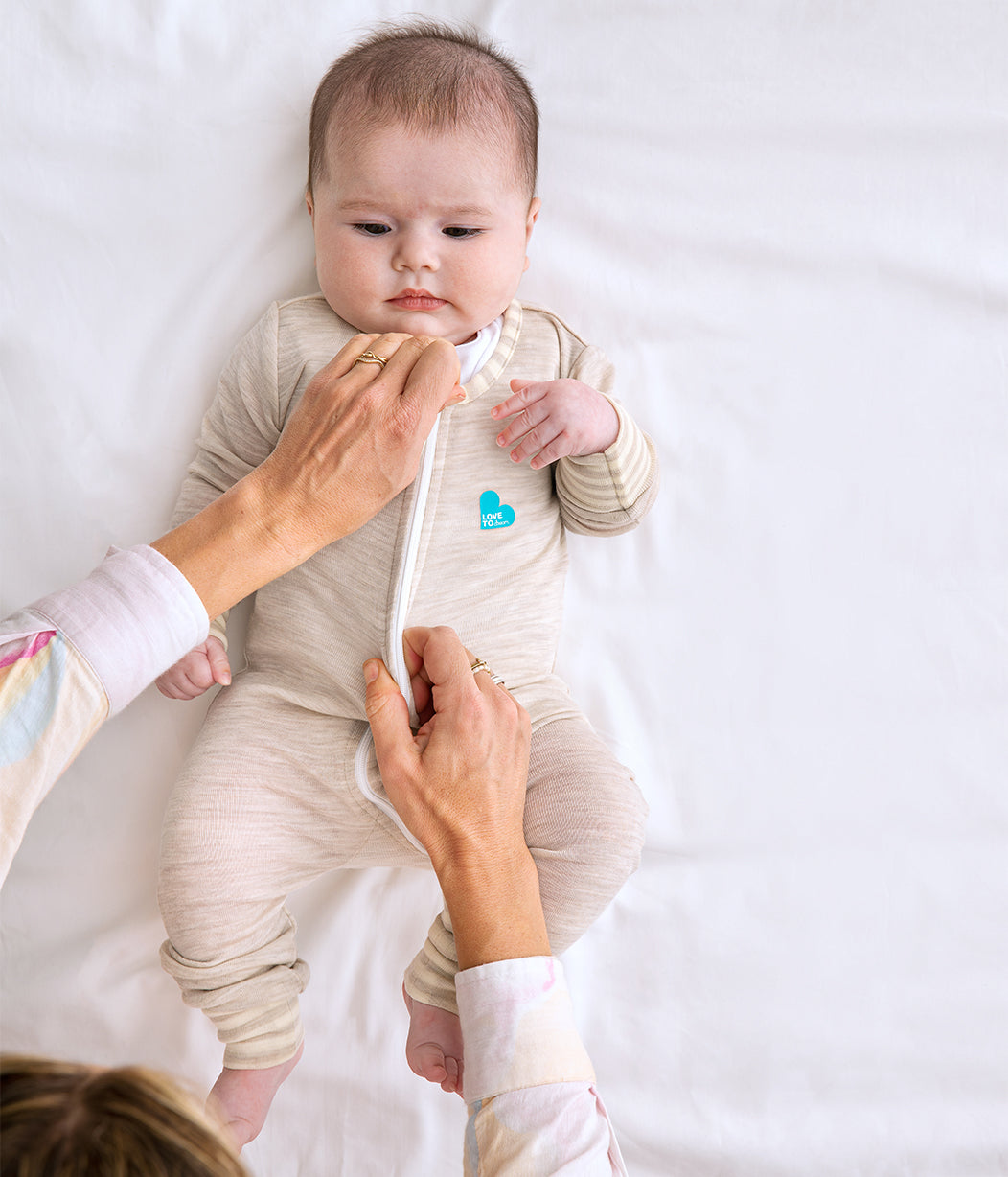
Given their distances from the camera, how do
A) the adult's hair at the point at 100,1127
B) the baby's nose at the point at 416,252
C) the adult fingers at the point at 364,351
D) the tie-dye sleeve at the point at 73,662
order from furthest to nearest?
the baby's nose at the point at 416,252
the adult fingers at the point at 364,351
the tie-dye sleeve at the point at 73,662
the adult's hair at the point at 100,1127

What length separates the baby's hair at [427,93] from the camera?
1.29 metres

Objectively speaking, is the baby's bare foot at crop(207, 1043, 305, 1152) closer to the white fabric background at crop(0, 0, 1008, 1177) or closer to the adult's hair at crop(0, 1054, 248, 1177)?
the white fabric background at crop(0, 0, 1008, 1177)

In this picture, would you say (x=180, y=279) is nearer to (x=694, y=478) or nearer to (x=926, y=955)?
(x=694, y=478)

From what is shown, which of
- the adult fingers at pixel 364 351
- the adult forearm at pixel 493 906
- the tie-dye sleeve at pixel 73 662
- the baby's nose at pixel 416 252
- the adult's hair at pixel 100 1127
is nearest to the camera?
the adult's hair at pixel 100 1127

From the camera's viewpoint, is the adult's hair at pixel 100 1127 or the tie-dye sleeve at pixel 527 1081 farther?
the tie-dye sleeve at pixel 527 1081

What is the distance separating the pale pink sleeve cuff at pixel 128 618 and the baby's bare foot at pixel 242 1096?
59 cm

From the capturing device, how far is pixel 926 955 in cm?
140

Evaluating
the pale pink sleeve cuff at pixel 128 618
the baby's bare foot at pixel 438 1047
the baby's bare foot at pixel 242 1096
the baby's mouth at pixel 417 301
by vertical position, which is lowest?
the baby's bare foot at pixel 242 1096

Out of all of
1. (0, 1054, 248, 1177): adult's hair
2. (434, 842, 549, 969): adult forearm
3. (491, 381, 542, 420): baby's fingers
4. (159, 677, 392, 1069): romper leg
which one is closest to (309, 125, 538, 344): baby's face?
(491, 381, 542, 420): baby's fingers

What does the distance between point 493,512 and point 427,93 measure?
554 mm

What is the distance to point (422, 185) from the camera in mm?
1283

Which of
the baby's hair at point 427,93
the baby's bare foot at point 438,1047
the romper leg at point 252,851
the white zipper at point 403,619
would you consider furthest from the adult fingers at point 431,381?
the baby's bare foot at point 438,1047

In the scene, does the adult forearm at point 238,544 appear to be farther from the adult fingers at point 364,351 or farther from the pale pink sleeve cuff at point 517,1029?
the pale pink sleeve cuff at point 517,1029

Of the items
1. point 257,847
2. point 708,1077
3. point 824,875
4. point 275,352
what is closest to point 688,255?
point 275,352
